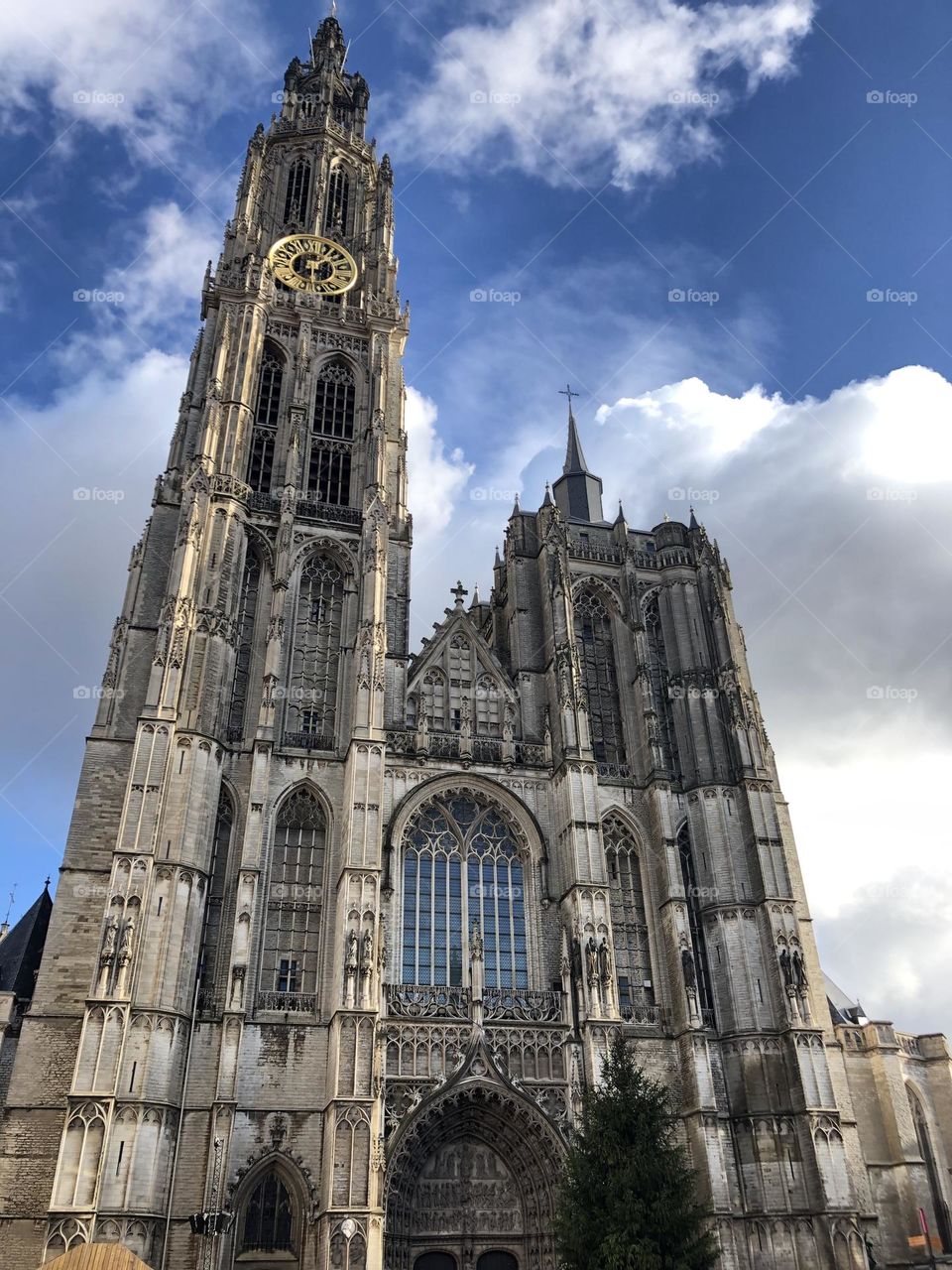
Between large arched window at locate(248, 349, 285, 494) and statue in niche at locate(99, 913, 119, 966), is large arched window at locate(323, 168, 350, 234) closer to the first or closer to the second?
large arched window at locate(248, 349, 285, 494)

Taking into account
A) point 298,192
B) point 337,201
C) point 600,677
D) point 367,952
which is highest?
point 337,201

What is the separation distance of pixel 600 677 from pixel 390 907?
12.4m

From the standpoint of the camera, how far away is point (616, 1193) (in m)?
20.4

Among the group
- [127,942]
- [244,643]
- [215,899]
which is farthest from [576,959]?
[244,643]

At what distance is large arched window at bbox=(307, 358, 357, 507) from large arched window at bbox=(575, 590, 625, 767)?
10.3 meters

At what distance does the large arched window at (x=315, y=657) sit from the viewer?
3250 centimetres

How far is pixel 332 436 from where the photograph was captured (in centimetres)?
4012

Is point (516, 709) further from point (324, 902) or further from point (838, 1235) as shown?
point (838, 1235)

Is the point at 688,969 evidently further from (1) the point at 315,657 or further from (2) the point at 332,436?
(2) the point at 332,436

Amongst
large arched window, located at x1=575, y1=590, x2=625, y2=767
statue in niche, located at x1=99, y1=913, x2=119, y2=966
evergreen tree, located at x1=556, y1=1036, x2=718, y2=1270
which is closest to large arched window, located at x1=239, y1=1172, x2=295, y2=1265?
statue in niche, located at x1=99, y1=913, x2=119, y2=966

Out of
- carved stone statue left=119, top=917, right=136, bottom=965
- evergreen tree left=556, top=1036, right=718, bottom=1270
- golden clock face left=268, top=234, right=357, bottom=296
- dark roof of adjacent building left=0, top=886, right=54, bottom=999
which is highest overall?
golden clock face left=268, top=234, right=357, bottom=296

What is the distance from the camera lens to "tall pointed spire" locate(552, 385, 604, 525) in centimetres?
4425

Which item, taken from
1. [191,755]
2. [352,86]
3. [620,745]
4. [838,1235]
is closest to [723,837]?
[620,745]

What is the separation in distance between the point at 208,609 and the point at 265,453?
905 cm
